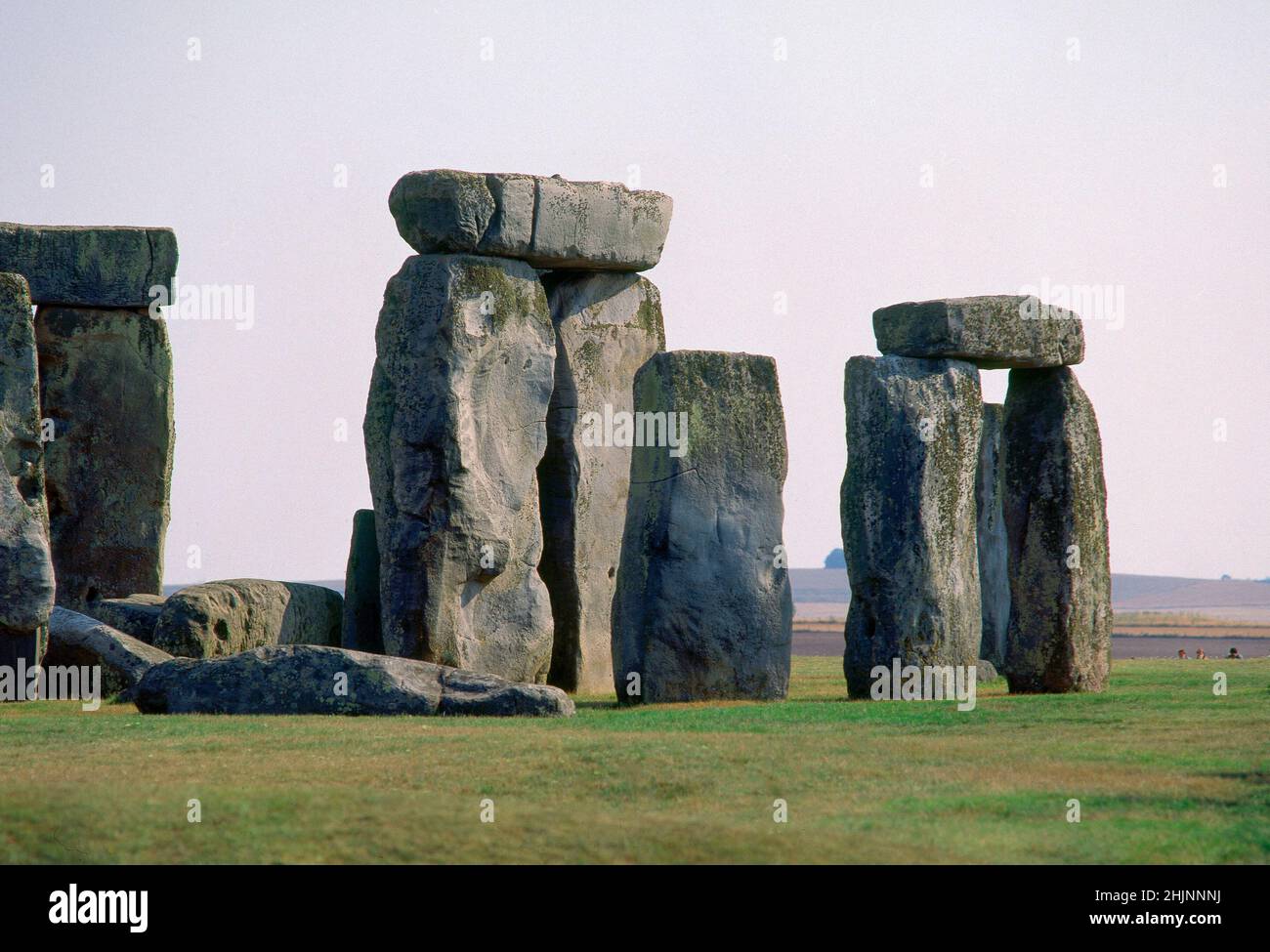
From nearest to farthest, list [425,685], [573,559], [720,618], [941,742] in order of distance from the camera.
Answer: [941,742], [425,685], [720,618], [573,559]

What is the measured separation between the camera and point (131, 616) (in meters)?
17.8

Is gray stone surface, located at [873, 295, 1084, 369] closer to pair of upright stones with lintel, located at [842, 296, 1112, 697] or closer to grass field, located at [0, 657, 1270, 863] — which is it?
pair of upright stones with lintel, located at [842, 296, 1112, 697]

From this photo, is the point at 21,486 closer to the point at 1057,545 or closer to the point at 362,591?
the point at 362,591

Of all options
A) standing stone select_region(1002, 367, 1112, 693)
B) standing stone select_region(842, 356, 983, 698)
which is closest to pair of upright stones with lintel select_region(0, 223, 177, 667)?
standing stone select_region(842, 356, 983, 698)

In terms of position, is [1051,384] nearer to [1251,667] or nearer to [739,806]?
[1251,667]

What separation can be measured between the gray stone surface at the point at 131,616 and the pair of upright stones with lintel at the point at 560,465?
6.43 feet

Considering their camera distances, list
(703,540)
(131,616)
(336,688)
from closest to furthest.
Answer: (336,688) < (703,540) < (131,616)

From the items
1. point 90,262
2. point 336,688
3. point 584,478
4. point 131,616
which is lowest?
point 336,688

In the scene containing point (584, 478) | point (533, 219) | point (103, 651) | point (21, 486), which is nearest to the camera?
point (103, 651)

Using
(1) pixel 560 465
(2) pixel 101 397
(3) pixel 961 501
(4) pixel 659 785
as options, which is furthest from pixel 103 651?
(4) pixel 659 785

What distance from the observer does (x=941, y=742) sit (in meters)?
11.7

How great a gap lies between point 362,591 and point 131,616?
225 centimetres
